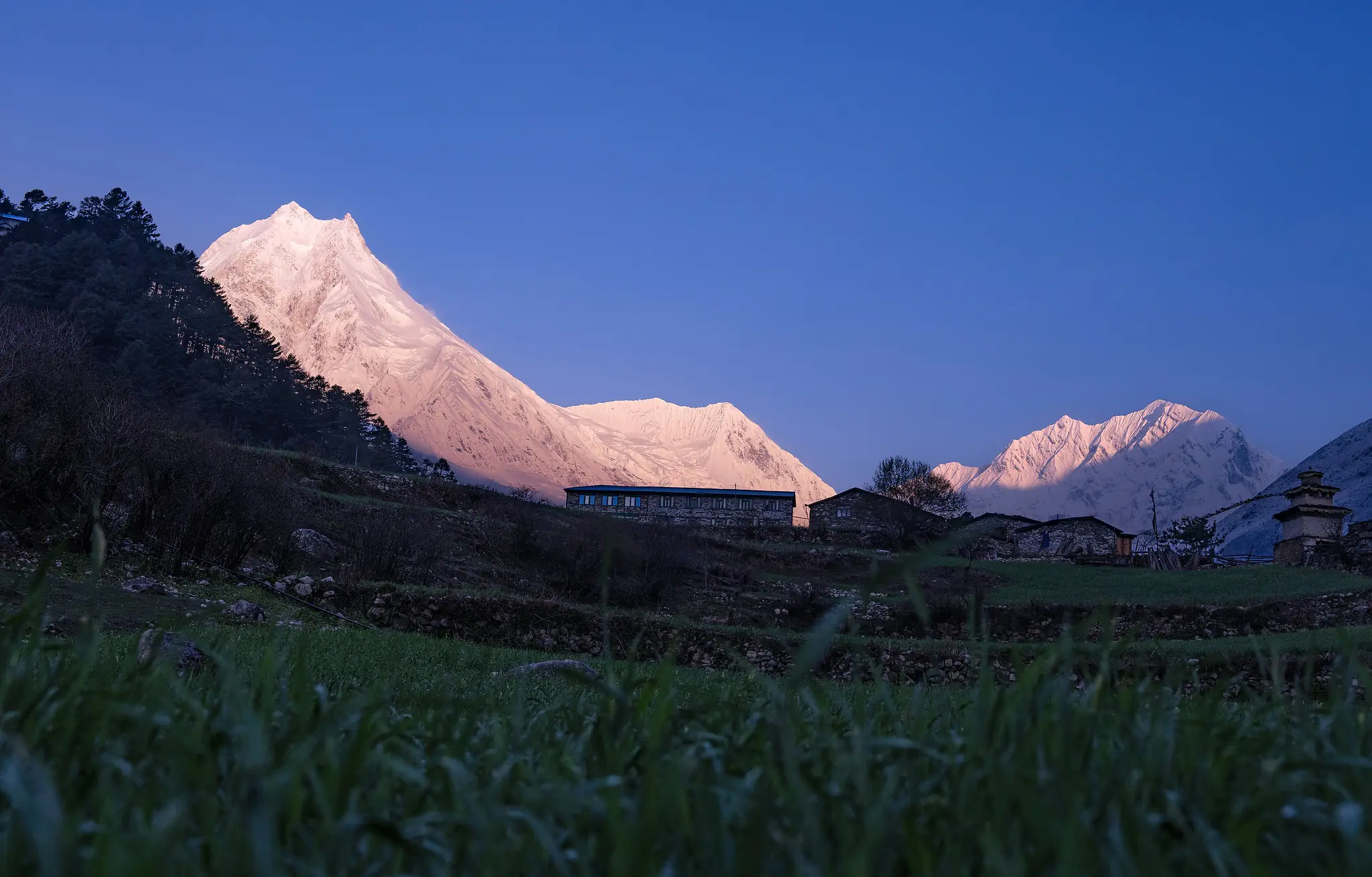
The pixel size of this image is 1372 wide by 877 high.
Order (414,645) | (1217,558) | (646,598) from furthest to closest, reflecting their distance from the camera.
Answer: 1. (1217,558)
2. (646,598)
3. (414,645)

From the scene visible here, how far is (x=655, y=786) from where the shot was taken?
1.37m

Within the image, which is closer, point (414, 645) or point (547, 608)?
point (414, 645)

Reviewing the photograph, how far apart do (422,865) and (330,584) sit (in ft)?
67.4

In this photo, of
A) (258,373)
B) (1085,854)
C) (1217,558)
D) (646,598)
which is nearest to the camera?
(1085,854)

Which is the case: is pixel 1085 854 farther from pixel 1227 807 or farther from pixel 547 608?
pixel 547 608

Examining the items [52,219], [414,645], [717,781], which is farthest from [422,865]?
[52,219]

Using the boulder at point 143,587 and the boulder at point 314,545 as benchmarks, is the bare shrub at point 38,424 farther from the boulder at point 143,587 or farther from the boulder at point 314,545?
the boulder at point 314,545

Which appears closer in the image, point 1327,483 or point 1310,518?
point 1310,518

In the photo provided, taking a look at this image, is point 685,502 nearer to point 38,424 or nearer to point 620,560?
point 620,560

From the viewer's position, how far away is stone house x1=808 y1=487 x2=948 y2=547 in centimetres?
6031

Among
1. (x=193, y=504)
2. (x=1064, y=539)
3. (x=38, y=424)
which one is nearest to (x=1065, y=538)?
(x=1064, y=539)

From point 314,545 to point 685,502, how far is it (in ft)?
165

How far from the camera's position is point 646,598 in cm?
3086

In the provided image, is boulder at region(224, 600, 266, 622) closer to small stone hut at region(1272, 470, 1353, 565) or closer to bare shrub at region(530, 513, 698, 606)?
bare shrub at region(530, 513, 698, 606)
